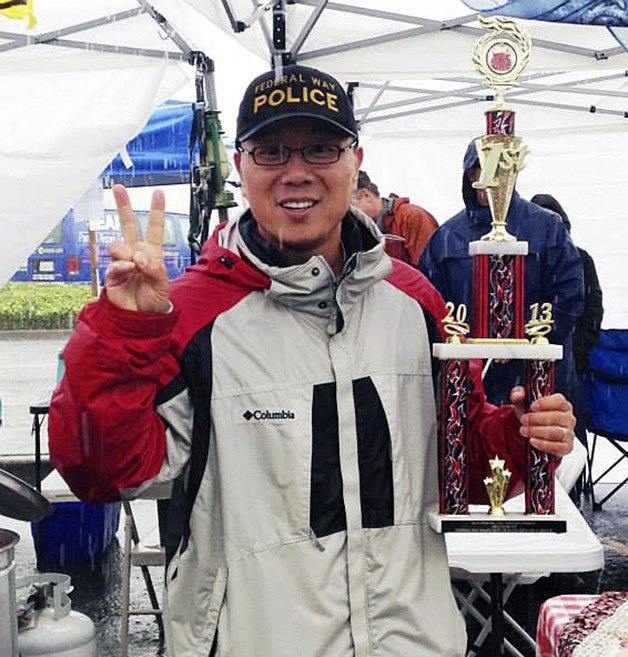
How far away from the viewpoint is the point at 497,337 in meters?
2.04

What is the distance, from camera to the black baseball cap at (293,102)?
1.60 metres

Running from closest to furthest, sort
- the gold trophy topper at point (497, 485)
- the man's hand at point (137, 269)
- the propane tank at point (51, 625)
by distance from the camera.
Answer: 1. the man's hand at point (137, 269)
2. the gold trophy topper at point (497, 485)
3. the propane tank at point (51, 625)

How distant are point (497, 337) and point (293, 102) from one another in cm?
73

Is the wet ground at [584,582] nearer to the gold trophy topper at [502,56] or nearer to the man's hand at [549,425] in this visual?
the man's hand at [549,425]

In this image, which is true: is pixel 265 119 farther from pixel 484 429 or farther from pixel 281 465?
pixel 484 429

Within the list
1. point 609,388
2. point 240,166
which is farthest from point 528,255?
point 240,166

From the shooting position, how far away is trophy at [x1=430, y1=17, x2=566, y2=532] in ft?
5.84

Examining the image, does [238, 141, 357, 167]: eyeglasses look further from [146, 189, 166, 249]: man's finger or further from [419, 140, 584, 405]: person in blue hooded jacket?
[419, 140, 584, 405]: person in blue hooded jacket

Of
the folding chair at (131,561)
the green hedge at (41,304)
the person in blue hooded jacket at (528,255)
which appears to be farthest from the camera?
the green hedge at (41,304)

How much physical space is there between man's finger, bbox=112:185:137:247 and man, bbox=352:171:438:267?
12.7 ft

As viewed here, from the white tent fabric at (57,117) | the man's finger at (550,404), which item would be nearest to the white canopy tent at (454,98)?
the white tent fabric at (57,117)

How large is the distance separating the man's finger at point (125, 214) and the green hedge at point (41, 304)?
350 inches

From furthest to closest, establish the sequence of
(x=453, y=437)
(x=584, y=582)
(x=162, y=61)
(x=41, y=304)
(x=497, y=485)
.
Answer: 1. (x=41, y=304)
2. (x=162, y=61)
3. (x=584, y=582)
4. (x=497, y=485)
5. (x=453, y=437)

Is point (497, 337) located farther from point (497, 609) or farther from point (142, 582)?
point (142, 582)
